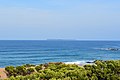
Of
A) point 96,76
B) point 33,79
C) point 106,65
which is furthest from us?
point 106,65

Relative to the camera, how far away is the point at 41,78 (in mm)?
19219

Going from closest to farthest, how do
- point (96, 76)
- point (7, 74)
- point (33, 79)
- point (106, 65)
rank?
point (33, 79) → point (96, 76) → point (106, 65) → point (7, 74)

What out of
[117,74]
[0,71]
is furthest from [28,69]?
[117,74]

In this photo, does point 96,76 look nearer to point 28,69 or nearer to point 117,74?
point 117,74

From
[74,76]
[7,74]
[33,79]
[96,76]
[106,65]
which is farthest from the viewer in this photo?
[7,74]

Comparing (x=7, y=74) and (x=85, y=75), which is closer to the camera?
(x=85, y=75)

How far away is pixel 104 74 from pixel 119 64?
2.76 metres

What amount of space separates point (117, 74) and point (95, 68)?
182 centimetres

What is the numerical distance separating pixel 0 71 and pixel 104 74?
31.5 feet

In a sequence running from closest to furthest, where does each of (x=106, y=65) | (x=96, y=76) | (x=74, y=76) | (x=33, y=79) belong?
1. (x=33, y=79)
2. (x=74, y=76)
3. (x=96, y=76)
4. (x=106, y=65)

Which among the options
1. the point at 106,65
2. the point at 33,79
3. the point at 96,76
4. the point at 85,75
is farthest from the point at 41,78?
the point at 106,65

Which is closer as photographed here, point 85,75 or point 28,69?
point 85,75

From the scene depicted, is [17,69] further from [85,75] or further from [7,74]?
[85,75]

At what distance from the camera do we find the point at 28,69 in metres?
24.5
